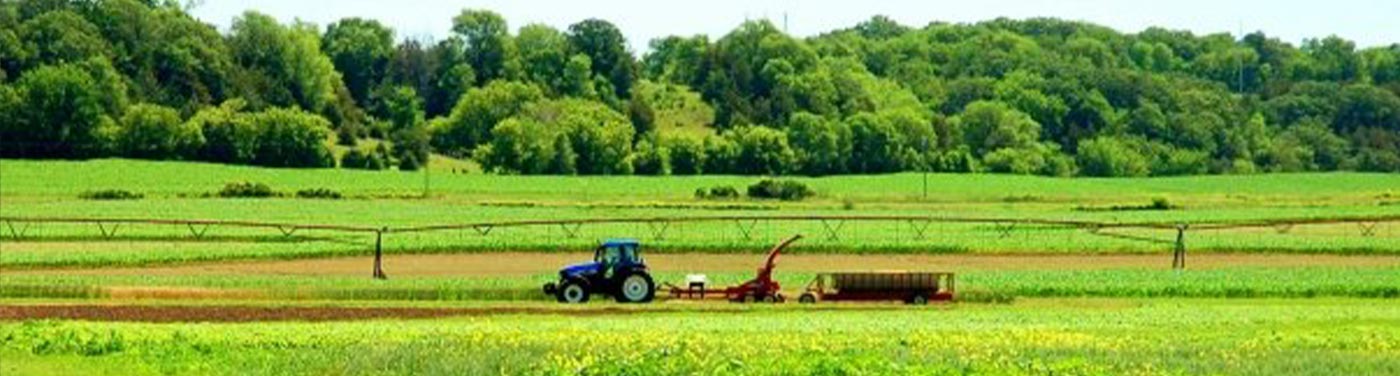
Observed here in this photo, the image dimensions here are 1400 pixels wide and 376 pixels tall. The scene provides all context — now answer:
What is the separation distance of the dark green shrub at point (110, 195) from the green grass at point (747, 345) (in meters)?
92.6

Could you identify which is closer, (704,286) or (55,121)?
(704,286)

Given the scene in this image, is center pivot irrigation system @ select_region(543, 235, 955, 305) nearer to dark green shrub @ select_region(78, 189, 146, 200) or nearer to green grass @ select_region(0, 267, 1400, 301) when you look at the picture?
green grass @ select_region(0, 267, 1400, 301)

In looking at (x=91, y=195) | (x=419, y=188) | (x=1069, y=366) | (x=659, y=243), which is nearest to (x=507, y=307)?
(x=1069, y=366)

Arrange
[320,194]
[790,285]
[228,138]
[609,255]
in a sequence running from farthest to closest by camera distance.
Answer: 1. [228,138]
2. [320,194]
3. [790,285]
4. [609,255]

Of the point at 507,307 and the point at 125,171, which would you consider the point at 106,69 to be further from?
the point at 507,307

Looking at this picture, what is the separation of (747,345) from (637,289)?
2216cm

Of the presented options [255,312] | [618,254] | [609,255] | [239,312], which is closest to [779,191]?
[609,255]

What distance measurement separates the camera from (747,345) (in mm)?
37438

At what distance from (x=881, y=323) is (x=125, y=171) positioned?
124817mm

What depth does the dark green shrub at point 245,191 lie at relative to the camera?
14338 cm

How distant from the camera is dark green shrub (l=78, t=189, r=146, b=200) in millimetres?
137750

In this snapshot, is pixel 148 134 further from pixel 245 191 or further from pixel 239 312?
pixel 239 312

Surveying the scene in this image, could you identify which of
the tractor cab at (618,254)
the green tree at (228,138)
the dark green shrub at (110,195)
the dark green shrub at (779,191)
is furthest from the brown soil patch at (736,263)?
the green tree at (228,138)

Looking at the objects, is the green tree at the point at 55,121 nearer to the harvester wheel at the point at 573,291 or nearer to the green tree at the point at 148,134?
the green tree at the point at 148,134
